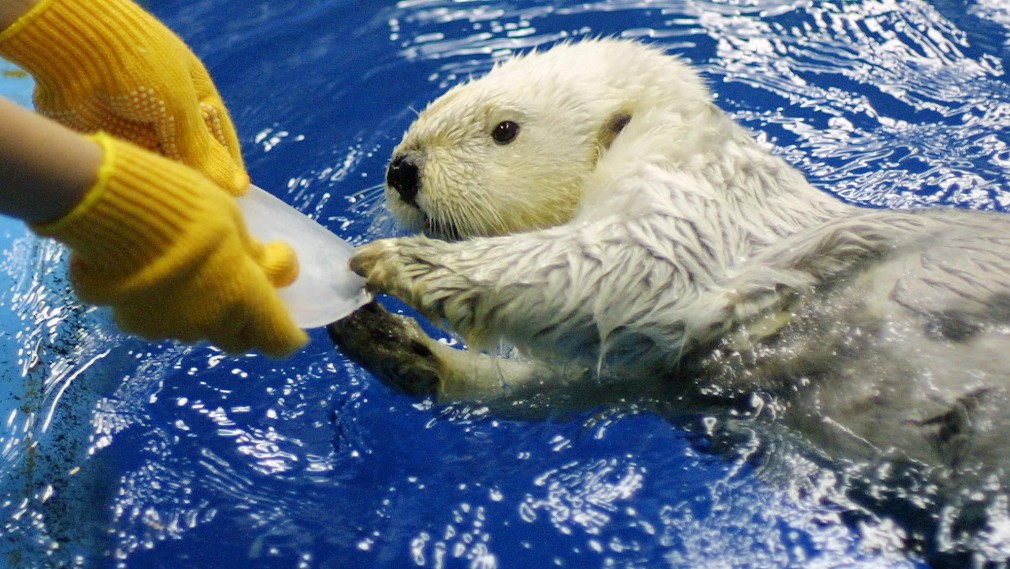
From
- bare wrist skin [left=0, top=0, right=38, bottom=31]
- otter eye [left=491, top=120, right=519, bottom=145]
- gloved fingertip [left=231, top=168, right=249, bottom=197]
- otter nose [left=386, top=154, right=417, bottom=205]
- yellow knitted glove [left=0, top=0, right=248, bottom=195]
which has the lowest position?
otter nose [left=386, top=154, right=417, bottom=205]

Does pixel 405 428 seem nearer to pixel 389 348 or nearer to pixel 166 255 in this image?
pixel 389 348

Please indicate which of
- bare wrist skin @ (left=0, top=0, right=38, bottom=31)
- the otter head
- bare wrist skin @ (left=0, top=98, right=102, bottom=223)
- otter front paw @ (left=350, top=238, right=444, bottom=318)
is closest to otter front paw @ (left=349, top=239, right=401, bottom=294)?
otter front paw @ (left=350, top=238, right=444, bottom=318)

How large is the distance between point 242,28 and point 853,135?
3.04 m

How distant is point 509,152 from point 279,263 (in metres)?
0.80

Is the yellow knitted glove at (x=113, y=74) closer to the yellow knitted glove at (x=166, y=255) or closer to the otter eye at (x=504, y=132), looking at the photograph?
the yellow knitted glove at (x=166, y=255)

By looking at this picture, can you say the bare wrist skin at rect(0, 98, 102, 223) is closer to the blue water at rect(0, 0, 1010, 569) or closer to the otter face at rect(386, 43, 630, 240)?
the otter face at rect(386, 43, 630, 240)

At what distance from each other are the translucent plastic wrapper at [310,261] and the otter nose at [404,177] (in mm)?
198

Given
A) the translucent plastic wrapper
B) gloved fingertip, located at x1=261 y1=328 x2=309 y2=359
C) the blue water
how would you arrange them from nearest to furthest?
gloved fingertip, located at x1=261 y1=328 x2=309 y2=359 → the translucent plastic wrapper → the blue water

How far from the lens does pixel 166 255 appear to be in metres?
1.52

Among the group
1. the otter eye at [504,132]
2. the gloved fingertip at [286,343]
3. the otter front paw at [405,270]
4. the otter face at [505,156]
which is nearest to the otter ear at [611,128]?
the otter face at [505,156]

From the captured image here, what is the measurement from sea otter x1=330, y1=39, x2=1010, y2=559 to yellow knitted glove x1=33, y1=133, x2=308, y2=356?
19.4 inches

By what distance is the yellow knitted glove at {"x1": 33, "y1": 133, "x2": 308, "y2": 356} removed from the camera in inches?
57.8

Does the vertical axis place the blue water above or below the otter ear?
below

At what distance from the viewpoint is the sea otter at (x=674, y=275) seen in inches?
77.0
